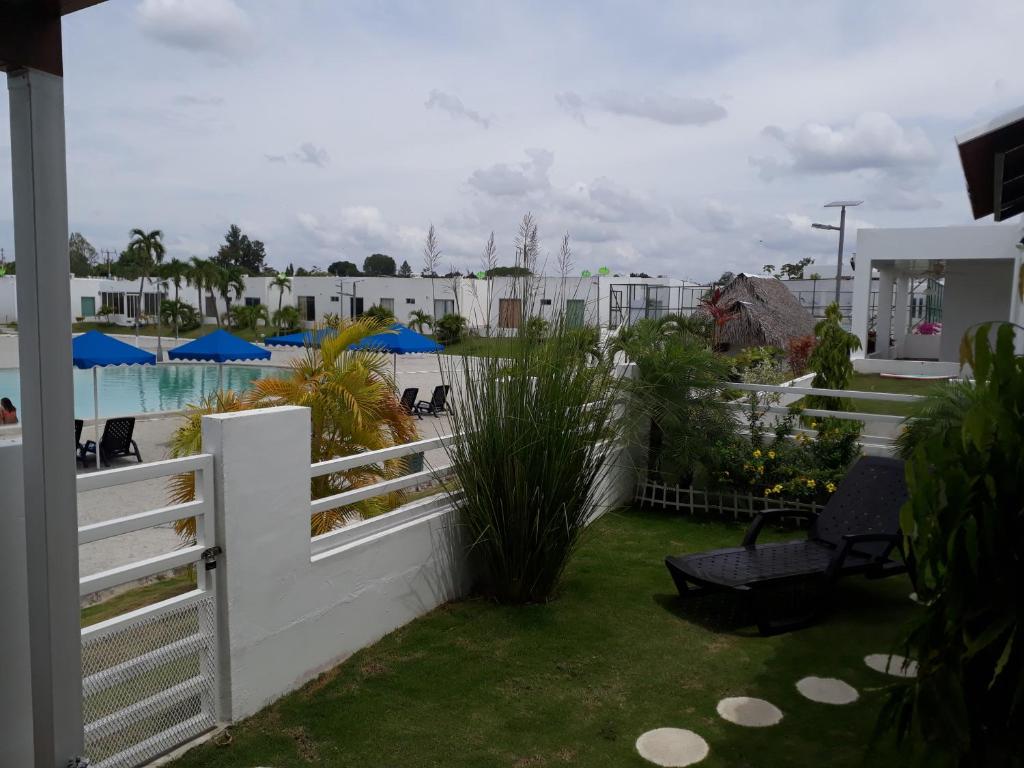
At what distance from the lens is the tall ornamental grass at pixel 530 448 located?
4453mm

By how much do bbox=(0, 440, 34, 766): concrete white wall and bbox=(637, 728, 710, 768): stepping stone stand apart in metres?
2.28

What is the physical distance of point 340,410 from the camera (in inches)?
229

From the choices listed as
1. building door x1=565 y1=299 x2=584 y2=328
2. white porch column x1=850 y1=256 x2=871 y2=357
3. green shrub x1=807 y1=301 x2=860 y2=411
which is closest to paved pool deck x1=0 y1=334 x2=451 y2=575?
building door x1=565 y1=299 x2=584 y2=328

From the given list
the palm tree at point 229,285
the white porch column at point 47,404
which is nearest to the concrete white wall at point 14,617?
the white porch column at point 47,404

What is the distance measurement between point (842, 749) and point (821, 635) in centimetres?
133

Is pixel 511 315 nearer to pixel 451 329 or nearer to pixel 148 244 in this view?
pixel 451 329

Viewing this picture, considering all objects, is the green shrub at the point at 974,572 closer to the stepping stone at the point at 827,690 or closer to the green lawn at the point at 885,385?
the stepping stone at the point at 827,690

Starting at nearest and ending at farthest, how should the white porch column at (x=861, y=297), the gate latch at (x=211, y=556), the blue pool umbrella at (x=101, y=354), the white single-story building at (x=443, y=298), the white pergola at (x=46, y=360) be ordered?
1. the white pergola at (x=46, y=360)
2. the gate latch at (x=211, y=556)
3. the white single-story building at (x=443, y=298)
4. the blue pool umbrella at (x=101, y=354)
5. the white porch column at (x=861, y=297)

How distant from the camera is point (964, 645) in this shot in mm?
1610

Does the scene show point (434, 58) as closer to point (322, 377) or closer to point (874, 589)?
point (322, 377)

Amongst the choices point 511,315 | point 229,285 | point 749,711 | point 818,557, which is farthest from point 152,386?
point 229,285

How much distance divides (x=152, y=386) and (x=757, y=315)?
17.5m

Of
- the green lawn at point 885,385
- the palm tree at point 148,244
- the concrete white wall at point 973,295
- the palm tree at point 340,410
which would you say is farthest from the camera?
the palm tree at point 148,244

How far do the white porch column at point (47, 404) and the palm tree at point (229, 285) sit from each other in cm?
4858
